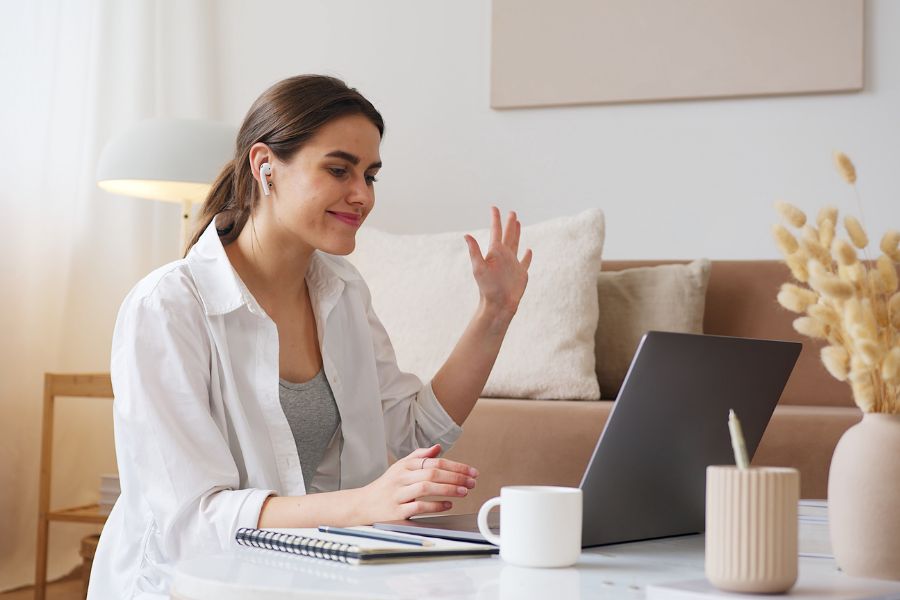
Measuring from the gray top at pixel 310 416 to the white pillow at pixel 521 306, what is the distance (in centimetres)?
98

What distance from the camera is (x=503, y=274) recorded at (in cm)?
171

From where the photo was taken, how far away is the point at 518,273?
5.66ft

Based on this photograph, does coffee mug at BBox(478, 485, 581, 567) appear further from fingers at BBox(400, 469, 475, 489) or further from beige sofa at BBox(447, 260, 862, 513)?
beige sofa at BBox(447, 260, 862, 513)

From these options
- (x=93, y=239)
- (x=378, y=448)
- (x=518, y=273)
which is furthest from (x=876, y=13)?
(x=93, y=239)

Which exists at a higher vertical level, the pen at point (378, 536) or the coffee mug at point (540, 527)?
the coffee mug at point (540, 527)

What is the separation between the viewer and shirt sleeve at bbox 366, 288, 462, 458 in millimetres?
1723

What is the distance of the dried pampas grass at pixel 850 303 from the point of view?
2.73ft

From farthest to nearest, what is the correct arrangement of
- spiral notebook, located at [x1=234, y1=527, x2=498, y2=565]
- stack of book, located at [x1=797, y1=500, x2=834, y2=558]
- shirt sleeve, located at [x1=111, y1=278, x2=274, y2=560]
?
shirt sleeve, located at [x1=111, y1=278, x2=274, y2=560] → stack of book, located at [x1=797, y1=500, x2=834, y2=558] → spiral notebook, located at [x1=234, y1=527, x2=498, y2=565]

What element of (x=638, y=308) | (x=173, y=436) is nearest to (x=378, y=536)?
(x=173, y=436)

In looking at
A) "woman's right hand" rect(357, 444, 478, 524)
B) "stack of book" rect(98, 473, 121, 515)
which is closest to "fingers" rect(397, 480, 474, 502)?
Answer: "woman's right hand" rect(357, 444, 478, 524)

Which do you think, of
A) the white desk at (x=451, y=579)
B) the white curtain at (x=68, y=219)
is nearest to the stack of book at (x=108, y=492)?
the white curtain at (x=68, y=219)

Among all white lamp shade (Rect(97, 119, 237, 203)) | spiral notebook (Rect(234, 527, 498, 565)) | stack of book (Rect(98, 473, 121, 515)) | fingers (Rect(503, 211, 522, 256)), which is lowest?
stack of book (Rect(98, 473, 121, 515))

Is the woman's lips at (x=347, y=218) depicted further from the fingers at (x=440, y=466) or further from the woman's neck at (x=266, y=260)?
the fingers at (x=440, y=466)

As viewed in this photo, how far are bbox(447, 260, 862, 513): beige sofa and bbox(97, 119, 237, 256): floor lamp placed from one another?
1.02 meters
